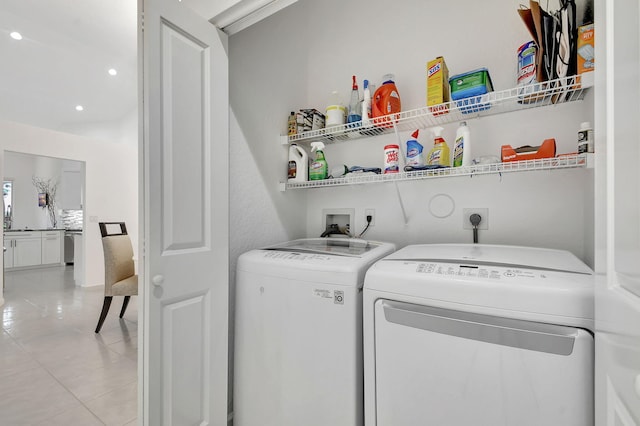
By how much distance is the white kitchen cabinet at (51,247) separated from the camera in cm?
639

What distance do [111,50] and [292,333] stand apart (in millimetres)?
4435

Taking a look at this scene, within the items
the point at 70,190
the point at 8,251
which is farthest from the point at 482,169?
the point at 70,190

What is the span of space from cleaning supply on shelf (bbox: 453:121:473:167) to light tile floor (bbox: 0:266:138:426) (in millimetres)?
2294

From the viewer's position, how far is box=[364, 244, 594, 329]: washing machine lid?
795mm

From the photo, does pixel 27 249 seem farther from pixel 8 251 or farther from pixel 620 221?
pixel 620 221

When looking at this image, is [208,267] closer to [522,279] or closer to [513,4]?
[522,279]

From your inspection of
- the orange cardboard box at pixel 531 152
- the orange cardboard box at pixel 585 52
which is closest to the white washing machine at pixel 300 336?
the orange cardboard box at pixel 531 152

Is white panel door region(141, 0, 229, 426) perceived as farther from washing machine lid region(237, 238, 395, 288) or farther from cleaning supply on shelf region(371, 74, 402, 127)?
cleaning supply on shelf region(371, 74, 402, 127)

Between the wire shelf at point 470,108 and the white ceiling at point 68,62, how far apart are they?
2724 mm

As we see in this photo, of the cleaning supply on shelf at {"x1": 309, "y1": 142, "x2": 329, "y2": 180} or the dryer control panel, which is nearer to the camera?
the dryer control panel

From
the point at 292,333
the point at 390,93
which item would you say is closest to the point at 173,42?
the point at 390,93

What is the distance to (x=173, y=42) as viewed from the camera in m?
1.17

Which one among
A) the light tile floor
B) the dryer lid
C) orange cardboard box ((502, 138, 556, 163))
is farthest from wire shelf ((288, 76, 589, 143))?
the light tile floor

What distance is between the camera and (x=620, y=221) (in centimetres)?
54
